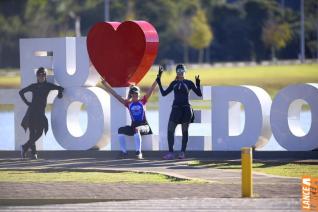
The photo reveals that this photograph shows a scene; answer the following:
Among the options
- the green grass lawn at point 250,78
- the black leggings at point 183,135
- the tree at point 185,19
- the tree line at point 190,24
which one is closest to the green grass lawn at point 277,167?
the black leggings at point 183,135

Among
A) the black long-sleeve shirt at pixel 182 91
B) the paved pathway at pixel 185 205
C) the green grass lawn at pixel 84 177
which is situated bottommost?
the paved pathway at pixel 185 205

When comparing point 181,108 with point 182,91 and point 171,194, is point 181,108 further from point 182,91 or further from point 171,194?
point 171,194

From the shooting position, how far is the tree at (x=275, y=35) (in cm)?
7750

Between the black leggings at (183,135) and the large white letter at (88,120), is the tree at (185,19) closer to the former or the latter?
the large white letter at (88,120)

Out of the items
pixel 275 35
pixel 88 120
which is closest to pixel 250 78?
pixel 275 35

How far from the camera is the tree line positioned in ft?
238

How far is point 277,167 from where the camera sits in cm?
1806

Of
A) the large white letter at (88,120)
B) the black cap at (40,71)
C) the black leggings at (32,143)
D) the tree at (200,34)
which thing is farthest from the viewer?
the tree at (200,34)

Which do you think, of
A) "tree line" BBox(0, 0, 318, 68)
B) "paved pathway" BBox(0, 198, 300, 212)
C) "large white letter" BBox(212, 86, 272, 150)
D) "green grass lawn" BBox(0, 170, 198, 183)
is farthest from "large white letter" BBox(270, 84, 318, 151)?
"tree line" BBox(0, 0, 318, 68)

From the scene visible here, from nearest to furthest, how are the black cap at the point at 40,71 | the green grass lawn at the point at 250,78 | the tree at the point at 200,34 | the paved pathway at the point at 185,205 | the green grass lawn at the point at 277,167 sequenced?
1. the paved pathway at the point at 185,205
2. the green grass lawn at the point at 277,167
3. the black cap at the point at 40,71
4. the green grass lawn at the point at 250,78
5. the tree at the point at 200,34

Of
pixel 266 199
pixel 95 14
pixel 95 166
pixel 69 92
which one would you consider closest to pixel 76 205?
pixel 266 199

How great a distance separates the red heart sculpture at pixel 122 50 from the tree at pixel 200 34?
56.1 m

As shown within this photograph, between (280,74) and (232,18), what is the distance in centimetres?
2172

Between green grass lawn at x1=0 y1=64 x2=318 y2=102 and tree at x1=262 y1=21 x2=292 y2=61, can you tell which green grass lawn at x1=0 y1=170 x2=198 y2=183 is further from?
tree at x1=262 y1=21 x2=292 y2=61
